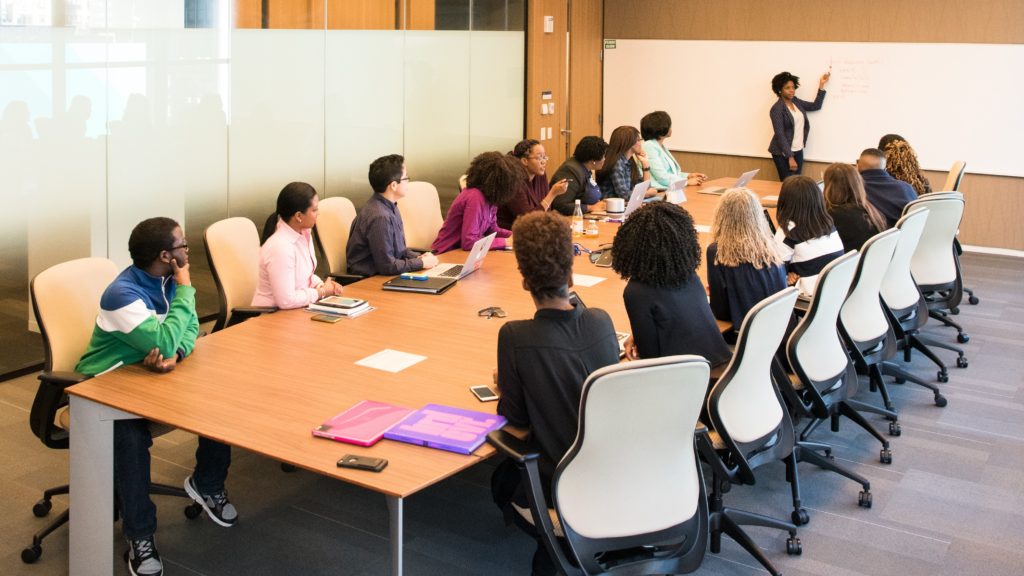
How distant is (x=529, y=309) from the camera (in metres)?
4.54

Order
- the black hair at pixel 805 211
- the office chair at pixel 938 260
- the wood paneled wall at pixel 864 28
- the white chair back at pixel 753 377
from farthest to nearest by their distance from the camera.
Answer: the wood paneled wall at pixel 864 28 < the office chair at pixel 938 260 < the black hair at pixel 805 211 < the white chair back at pixel 753 377

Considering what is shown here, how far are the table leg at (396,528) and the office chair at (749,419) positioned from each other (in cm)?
107

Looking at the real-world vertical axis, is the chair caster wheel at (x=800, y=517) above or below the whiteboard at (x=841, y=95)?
below

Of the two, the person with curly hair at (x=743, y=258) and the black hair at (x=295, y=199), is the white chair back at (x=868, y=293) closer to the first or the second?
the person with curly hair at (x=743, y=258)

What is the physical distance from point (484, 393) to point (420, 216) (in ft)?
10.5

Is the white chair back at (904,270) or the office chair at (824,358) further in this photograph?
the white chair back at (904,270)

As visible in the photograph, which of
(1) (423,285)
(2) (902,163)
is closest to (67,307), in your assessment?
(1) (423,285)

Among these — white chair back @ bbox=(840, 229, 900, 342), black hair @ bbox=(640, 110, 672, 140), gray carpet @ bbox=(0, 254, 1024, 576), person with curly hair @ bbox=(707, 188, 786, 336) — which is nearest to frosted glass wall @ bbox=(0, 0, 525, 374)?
gray carpet @ bbox=(0, 254, 1024, 576)

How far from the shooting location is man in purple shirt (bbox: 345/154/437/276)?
5.13 metres

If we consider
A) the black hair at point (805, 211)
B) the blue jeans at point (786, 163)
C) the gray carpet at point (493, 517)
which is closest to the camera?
the gray carpet at point (493, 517)

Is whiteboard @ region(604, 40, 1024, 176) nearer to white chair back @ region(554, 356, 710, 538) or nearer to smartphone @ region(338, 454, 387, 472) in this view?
white chair back @ region(554, 356, 710, 538)

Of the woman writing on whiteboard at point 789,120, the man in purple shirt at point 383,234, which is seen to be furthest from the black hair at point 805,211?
the woman writing on whiteboard at point 789,120

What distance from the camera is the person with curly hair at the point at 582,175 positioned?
6949 mm

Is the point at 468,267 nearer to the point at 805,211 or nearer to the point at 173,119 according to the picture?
the point at 805,211
